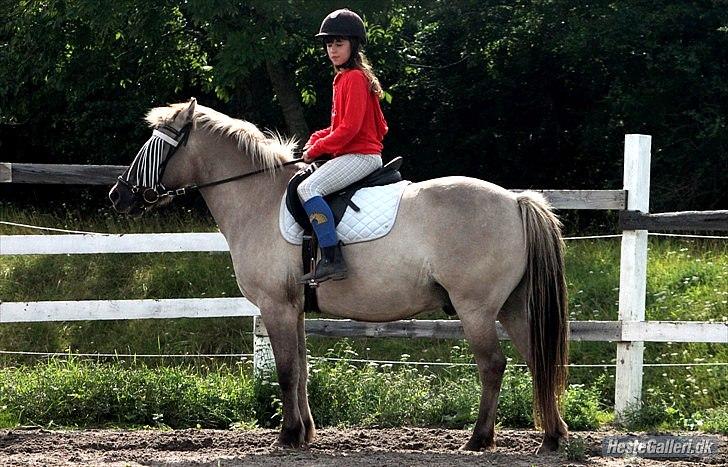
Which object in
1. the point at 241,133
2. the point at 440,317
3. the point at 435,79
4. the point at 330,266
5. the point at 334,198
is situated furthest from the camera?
the point at 435,79

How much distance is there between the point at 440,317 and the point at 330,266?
4671 millimetres

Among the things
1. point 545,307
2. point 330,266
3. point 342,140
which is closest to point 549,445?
point 545,307

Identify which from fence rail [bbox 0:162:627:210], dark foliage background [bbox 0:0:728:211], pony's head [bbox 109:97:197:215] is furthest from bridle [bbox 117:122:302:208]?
dark foliage background [bbox 0:0:728:211]

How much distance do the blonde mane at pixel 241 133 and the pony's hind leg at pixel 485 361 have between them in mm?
1605

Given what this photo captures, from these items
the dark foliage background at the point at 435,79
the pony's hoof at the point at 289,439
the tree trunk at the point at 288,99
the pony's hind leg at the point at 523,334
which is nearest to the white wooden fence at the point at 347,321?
the pony's hind leg at the point at 523,334

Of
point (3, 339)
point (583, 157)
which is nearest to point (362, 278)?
point (3, 339)

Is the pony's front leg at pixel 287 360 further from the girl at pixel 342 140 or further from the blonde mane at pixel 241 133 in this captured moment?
the blonde mane at pixel 241 133

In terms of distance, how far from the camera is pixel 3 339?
34.8ft

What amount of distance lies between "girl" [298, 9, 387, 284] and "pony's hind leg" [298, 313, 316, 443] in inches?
24.1

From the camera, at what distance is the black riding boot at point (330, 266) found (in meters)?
6.13

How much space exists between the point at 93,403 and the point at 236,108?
1009 cm

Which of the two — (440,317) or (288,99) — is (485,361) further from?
(288,99)

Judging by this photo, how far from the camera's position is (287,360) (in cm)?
642

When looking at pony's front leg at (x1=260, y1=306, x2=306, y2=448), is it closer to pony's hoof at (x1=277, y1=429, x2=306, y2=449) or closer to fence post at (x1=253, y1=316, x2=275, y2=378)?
pony's hoof at (x1=277, y1=429, x2=306, y2=449)
